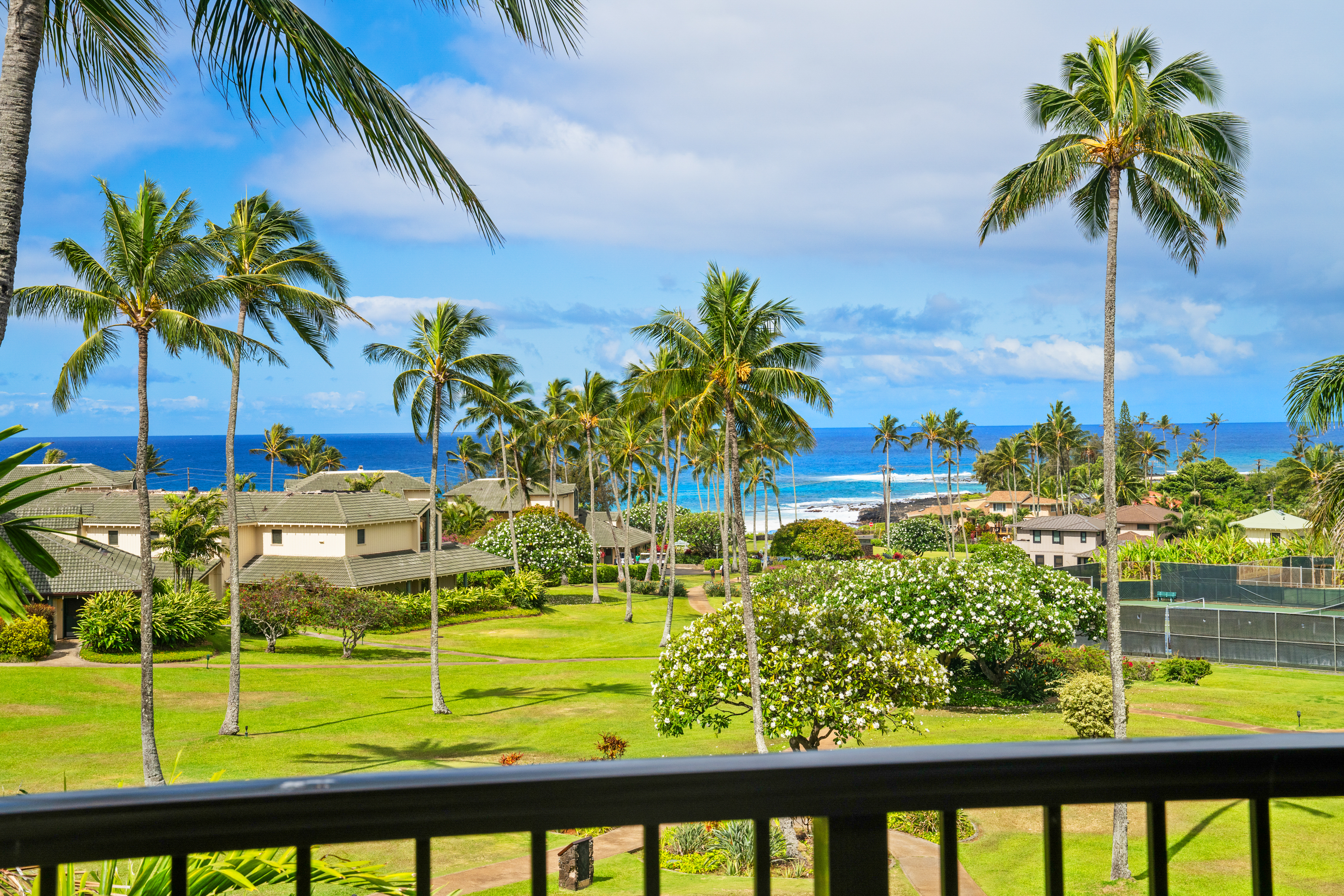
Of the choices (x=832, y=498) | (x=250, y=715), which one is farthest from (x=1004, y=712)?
(x=832, y=498)

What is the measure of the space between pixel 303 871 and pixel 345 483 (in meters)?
73.1

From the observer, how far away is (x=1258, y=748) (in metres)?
1.43

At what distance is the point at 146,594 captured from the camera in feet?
70.0

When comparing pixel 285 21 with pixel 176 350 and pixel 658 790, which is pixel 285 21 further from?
pixel 176 350

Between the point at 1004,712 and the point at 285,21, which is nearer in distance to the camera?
the point at 285,21

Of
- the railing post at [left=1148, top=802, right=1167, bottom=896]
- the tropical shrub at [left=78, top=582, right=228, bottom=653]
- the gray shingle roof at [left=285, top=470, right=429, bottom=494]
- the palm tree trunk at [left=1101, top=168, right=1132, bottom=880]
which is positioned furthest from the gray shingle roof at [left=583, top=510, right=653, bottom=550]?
the railing post at [left=1148, top=802, right=1167, bottom=896]

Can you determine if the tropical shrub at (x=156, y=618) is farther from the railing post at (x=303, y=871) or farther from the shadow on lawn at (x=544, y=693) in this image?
the railing post at (x=303, y=871)

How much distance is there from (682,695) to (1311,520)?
1458 cm

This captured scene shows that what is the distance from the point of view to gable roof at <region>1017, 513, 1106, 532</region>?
7112 centimetres

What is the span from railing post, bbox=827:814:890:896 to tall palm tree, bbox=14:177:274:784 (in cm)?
2218

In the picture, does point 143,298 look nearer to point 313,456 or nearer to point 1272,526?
point 1272,526

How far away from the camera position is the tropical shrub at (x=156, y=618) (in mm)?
34406

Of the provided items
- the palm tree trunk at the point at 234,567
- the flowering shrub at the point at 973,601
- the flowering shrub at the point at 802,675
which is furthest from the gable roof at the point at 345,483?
the flowering shrub at the point at 802,675

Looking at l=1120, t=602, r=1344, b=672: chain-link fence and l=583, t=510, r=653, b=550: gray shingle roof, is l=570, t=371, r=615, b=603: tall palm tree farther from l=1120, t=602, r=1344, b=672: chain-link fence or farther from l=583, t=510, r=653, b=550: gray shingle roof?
l=1120, t=602, r=1344, b=672: chain-link fence
